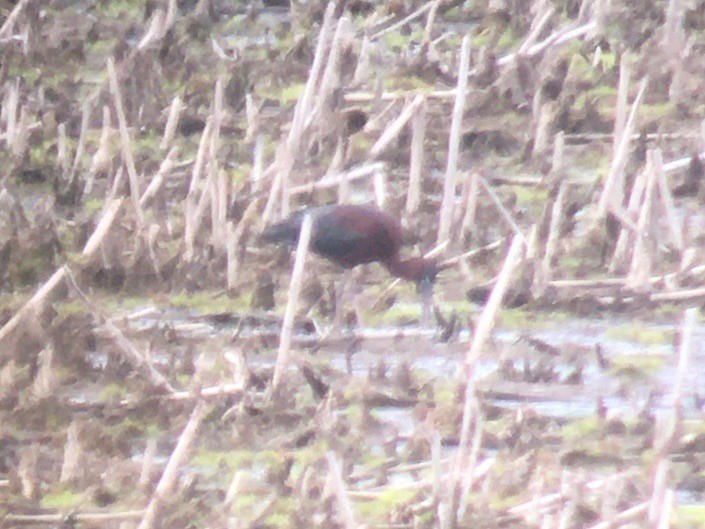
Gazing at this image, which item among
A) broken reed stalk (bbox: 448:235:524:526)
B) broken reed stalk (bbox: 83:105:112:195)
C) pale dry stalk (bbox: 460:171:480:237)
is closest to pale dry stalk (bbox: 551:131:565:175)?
pale dry stalk (bbox: 460:171:480:237)

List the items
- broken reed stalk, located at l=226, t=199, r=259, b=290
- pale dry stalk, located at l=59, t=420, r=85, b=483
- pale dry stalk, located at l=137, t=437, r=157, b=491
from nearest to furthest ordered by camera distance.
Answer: pale dry stalk, located at l=137, t=437, r=157, b=491
pale dry stalk, located at l=59, t=420, r=85, b=483
broken reed stalk, located at l=226, t=199, r=259, b=290

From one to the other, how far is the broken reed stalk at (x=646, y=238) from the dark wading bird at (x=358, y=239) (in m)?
0.56

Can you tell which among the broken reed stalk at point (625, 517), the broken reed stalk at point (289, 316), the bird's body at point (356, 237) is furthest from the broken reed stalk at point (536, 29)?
the broken reed stalk at point (625, 517)

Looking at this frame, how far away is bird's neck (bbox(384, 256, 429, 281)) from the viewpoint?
16.5 ft

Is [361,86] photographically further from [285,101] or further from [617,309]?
[617,309]

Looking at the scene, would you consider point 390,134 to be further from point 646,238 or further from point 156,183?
point 646,238

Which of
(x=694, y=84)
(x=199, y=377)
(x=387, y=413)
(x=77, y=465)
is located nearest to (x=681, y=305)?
(x=387, y=413)

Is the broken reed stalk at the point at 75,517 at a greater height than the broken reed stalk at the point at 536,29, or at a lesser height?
lesser

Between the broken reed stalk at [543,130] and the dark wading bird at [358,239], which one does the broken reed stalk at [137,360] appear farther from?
the broken reed stalk at [543,130]

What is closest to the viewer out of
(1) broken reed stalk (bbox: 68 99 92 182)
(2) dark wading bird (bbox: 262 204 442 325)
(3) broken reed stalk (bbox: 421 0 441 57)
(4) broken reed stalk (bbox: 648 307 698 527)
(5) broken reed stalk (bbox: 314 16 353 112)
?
(4) broken reed stalk (bbox: 648 307 698 527)

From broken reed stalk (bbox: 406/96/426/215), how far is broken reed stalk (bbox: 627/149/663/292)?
2.50 ft

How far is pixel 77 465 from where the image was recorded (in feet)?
12.5

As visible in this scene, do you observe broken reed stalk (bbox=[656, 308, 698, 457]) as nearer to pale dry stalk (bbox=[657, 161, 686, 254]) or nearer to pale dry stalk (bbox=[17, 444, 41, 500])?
pale dry stalk (bbox=[17, 444, 41, 500])

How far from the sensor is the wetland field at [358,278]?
3.72 m
